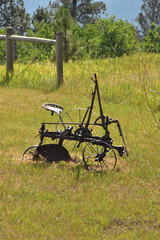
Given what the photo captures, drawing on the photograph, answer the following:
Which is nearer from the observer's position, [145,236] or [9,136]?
[145,236]

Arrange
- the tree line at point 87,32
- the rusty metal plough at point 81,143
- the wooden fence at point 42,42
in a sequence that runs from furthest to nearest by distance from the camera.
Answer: the tree line at point 87,32
the wooden fence at point 42,42
the rusty metal plough at point 81,143

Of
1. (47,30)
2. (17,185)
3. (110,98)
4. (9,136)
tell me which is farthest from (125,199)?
(47,30)

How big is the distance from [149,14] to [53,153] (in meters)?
34.1

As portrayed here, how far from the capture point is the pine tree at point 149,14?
120 ft

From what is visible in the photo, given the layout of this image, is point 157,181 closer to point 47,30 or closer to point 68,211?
point 68,211

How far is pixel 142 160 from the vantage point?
610cm

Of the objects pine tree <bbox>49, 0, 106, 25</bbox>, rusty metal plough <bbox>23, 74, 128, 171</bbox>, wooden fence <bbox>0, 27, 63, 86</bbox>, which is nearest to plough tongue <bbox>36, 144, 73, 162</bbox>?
rusty metal plough <bbox>23, 74, 128, 171</bbox>

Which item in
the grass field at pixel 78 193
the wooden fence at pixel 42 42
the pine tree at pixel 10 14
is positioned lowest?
the grass field at pixel 78 193

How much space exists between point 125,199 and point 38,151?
1.70 meters

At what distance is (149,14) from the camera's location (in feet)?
121

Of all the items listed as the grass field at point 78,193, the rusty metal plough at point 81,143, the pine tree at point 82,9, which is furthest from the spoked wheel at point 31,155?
the pine tree at point 82,9

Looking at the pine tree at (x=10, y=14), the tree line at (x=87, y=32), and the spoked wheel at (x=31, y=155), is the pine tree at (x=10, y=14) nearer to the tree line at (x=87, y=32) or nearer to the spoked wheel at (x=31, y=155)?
the tree line at (x=87, y=32)

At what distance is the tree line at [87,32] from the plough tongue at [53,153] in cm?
385

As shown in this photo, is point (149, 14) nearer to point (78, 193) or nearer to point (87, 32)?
point (87, 32)
